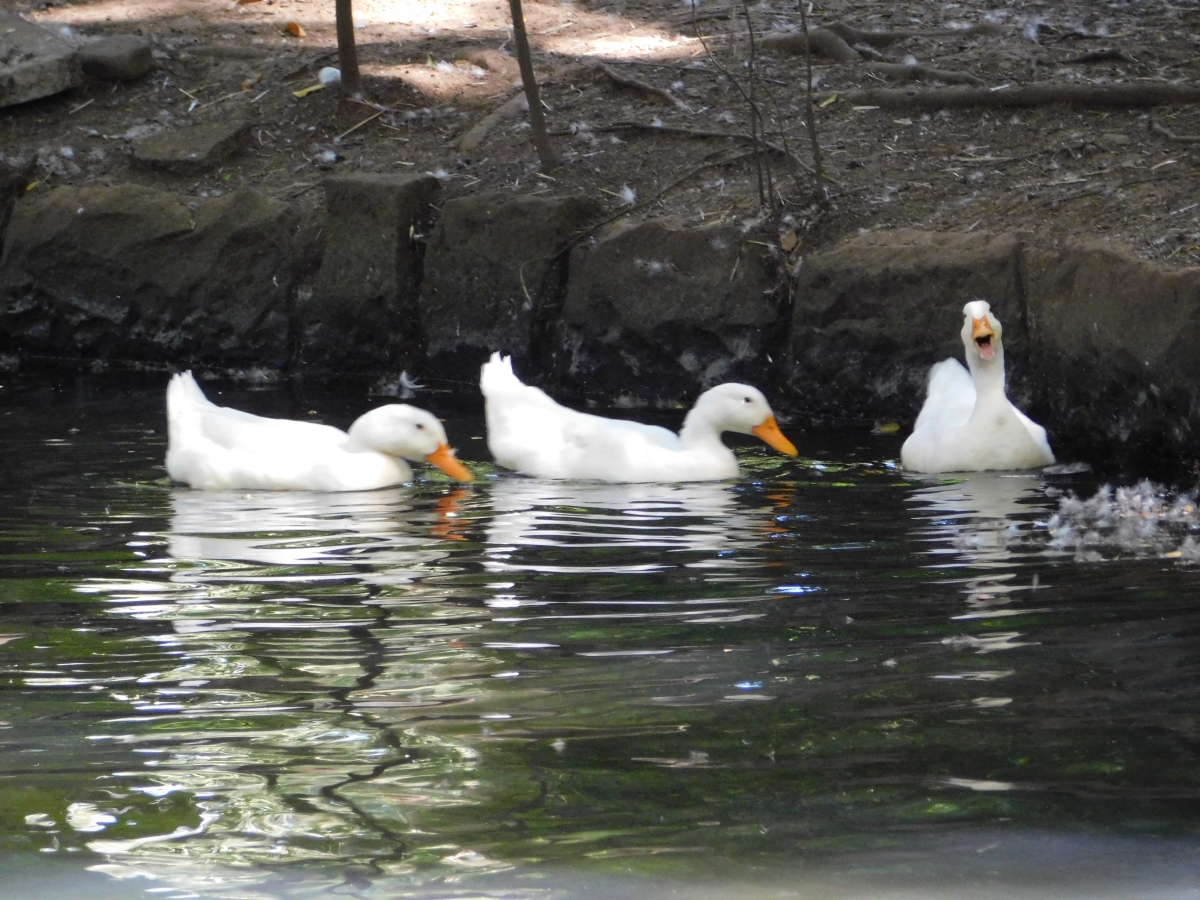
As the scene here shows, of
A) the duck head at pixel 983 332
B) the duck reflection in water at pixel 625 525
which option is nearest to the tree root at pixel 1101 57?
the duck head at pixel 983 332

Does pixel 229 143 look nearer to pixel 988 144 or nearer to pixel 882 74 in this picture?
pixel 882 74

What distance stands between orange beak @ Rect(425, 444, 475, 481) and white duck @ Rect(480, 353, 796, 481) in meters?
0.27

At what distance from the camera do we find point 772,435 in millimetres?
6312

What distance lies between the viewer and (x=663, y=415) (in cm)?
773

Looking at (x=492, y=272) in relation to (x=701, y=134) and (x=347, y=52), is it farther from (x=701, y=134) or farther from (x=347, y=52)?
(x=347, y=52)

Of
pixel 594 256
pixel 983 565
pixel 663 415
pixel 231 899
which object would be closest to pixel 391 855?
pixel 231 899

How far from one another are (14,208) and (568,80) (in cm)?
364

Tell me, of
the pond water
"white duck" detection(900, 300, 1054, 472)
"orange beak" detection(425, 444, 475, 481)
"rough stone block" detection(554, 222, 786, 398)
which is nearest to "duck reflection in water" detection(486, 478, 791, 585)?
the pond water

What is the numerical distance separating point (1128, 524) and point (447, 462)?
8.52 feet

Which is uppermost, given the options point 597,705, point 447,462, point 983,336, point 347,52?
point 347,52

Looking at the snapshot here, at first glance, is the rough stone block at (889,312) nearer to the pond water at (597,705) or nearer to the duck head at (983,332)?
the duck head at (983,332)

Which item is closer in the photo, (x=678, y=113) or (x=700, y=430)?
(x=700, y=430)

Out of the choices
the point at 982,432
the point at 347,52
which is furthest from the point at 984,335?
the point at 347,52

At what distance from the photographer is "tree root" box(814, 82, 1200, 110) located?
319 inches
